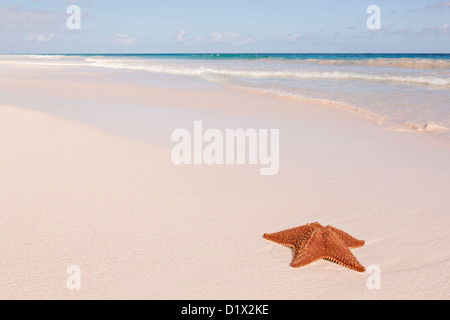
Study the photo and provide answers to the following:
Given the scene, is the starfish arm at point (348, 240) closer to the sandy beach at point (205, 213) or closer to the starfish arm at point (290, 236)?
the sandy beach at point (205, 213)

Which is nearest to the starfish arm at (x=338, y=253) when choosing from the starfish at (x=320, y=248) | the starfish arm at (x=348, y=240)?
the starfish at (x=320, y=248)

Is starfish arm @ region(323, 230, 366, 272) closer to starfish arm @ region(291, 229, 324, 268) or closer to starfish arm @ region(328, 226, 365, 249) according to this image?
starfish arm @ region(291, 229, 324, 268)

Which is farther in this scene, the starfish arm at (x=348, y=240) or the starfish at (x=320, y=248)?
the starfish arm at (x=348, y=240)

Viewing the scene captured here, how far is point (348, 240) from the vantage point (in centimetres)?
338

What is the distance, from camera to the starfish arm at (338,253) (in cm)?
305

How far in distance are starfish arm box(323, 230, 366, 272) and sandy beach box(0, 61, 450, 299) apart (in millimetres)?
82

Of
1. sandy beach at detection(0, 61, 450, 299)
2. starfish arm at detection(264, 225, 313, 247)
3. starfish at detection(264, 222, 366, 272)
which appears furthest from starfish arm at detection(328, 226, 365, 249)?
starfish arm at detection(264, 225, 313, 247)

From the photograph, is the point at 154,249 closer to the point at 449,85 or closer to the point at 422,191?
the point at 422,191

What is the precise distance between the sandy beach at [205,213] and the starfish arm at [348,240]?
0.38 feet

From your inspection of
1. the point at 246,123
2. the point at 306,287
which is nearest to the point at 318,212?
the point at 306,287

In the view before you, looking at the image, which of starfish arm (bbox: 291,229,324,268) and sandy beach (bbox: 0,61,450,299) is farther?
starfish arm (bbox: 291,229,324,268)

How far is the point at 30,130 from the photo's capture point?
7.04 m

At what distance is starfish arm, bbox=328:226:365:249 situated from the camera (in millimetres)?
3355

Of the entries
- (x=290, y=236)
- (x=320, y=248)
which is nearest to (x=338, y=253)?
(x=320, y=248)
